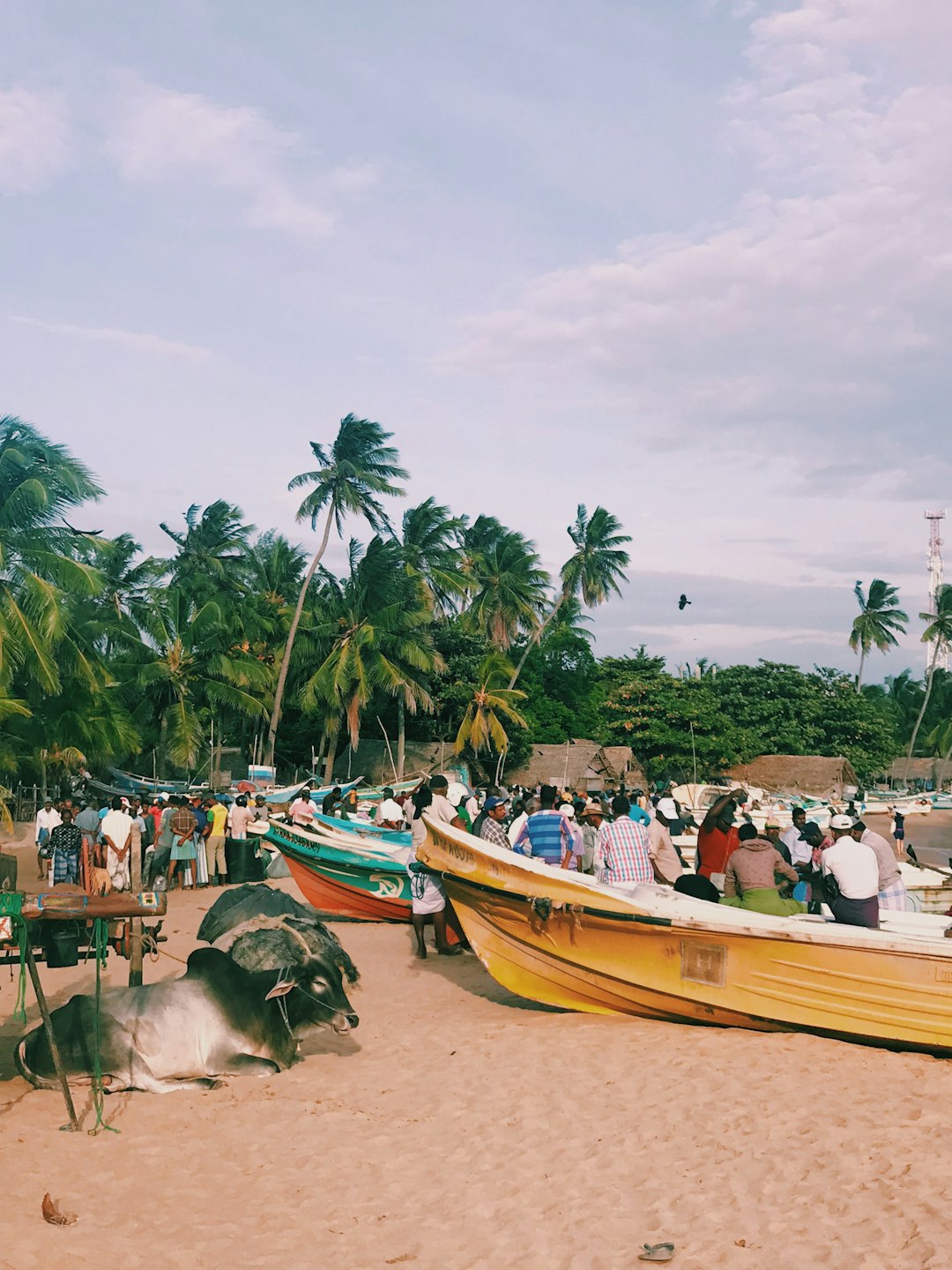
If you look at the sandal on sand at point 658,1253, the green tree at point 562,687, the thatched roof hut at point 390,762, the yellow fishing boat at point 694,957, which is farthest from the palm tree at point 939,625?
the sandal on sand at point 658,1253

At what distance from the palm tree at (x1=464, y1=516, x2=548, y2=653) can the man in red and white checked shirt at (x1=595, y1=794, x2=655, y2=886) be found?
35144mm

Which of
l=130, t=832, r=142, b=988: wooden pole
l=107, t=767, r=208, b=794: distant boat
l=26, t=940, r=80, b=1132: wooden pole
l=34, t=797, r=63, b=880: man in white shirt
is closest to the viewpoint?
l=26, t=940, r=80, b=1132: wooden pole

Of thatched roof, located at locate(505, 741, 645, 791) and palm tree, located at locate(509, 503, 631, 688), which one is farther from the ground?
palm tree, located at locate(509, 503, 631, 688)

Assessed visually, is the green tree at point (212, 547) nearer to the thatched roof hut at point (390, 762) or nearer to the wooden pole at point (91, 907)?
the thatched roof hut at point (390, 762)

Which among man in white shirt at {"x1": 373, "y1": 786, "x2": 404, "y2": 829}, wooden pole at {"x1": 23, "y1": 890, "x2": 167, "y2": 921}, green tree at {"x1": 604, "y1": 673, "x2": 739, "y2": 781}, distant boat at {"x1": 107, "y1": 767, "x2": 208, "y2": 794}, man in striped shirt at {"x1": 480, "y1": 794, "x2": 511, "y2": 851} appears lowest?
distant boat at {"x1": 107, "y1": 767, "x2": 208, "y2": 794}

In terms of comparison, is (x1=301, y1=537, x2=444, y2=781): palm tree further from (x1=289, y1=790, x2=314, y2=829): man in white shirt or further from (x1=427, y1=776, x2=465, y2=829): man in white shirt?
(x1=427, y1=776, x2=465, y2=829): man in white shirt

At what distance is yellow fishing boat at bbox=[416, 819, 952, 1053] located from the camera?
7203mm

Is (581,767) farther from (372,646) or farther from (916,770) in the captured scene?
(916,770)

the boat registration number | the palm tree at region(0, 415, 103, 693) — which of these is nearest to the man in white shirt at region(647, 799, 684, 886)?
the boat registration number

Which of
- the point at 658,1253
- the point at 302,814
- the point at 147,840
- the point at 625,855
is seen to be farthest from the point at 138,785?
the point at 658,1253

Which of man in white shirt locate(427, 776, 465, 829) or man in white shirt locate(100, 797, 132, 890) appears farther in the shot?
man in white shirt locate(100, 797, 132, 890)

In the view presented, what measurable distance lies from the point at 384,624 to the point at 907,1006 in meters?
29.2

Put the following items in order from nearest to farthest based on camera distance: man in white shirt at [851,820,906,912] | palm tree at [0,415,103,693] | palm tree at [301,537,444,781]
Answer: man in white shirt at [851,820,906,912]
palm tree at [0,415,103,693]
palm tree at [301,537,444,781]

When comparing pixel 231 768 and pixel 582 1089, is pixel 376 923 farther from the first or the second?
pixel 231 768
